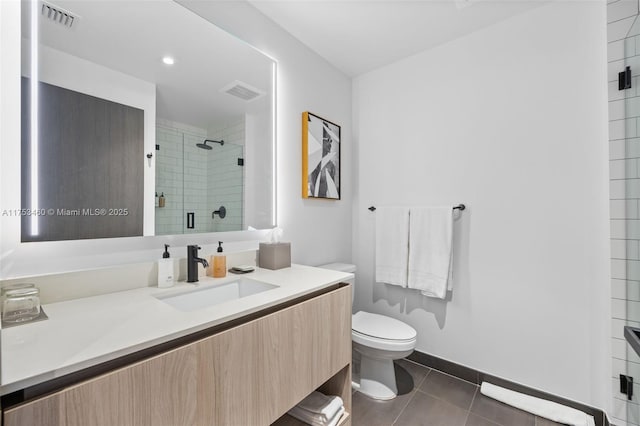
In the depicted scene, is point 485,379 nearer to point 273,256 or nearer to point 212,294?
point 273,256

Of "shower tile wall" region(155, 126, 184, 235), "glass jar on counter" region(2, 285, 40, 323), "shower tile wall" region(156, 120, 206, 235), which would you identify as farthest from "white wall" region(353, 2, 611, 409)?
"glass jar on counter" region(2, 285, 40, 323)

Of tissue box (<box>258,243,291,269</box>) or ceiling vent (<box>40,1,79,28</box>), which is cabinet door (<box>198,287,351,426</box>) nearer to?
tissue box (<box>258,243,291,269</box>)

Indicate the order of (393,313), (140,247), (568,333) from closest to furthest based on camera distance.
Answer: (140,247) → (568,333) → (393,313)

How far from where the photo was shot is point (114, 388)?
2.13 feet

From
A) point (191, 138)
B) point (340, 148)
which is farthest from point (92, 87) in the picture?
point (340, 148)

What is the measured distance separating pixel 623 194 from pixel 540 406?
121cm

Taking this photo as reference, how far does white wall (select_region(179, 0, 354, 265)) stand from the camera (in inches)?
64.0

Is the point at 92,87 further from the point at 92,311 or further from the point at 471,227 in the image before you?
the point at 471,227

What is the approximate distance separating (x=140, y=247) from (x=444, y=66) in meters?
2.18

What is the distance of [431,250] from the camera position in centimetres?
196

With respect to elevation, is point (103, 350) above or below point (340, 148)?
below

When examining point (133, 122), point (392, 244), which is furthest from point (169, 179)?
point (392, 244)

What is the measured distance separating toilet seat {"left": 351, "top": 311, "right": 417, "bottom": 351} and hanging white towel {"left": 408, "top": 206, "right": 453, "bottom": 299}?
35 centimetres

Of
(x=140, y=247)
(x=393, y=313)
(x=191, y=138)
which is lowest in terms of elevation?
(x=393, y=313)
